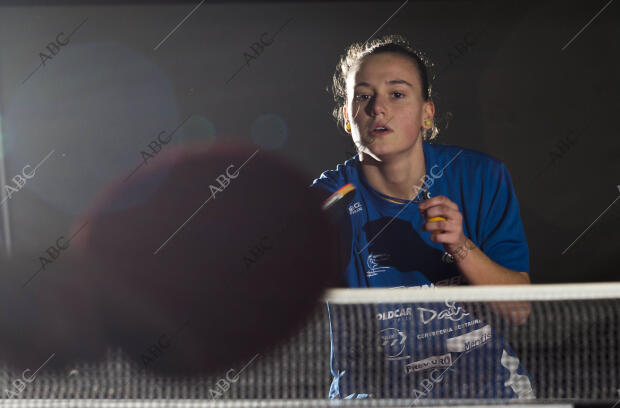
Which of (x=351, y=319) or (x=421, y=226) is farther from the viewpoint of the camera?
(x=421, y=226)

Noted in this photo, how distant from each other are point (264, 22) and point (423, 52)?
897 mm

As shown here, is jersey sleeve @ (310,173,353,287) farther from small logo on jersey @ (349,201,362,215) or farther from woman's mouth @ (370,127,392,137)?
woman's mouth @ (370,127,392,137)

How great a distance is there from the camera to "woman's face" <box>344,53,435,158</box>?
2.37 meters

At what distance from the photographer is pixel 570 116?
8.93ft

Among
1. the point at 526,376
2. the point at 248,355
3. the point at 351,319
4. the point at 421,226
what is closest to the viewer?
the point at 526,376

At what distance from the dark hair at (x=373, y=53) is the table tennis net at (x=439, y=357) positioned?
929 mm

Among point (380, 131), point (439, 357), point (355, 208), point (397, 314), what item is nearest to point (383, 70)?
point (380, 131)

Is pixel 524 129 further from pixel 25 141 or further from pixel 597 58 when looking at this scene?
pixel 25 141

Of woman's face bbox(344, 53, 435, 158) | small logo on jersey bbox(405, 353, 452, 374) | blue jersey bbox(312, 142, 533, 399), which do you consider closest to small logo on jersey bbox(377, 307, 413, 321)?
blue jersey bbox(312, 142, 533, 399)

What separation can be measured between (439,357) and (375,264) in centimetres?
52

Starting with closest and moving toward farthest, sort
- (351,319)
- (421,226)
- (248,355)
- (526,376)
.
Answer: (526,376), (351,319), (421,226), (248,355)

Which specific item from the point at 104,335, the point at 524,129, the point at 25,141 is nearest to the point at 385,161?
the point at 524,129

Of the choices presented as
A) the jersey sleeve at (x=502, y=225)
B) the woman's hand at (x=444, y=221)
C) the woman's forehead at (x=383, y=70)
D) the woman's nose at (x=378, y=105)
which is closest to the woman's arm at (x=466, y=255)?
the woman's hand at (x=444, y=221)

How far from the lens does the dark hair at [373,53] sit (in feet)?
8.45
